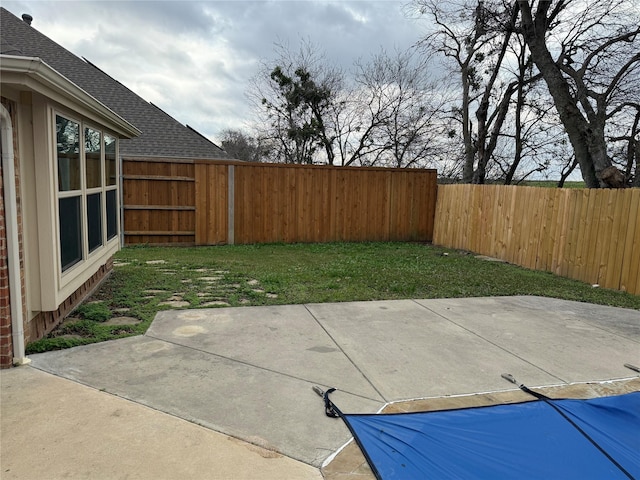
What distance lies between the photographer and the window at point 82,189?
4.19 metres

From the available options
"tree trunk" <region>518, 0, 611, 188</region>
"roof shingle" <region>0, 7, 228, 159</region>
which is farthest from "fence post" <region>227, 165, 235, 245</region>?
"tree trunk" <region>518, 0, 611, 188</region>

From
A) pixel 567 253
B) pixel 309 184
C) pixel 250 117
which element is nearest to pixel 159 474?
pixel 567 253

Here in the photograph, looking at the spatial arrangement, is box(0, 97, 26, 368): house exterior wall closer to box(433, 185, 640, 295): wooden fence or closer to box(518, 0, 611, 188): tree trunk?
box(433, 185, 640, 295): wooden fence

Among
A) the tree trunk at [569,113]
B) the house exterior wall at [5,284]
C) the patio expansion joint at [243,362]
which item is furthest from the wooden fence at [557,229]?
the house exterior wall at [5,284]

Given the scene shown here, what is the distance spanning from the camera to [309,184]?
36.4 feet

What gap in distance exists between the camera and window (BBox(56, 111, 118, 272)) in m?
4.19

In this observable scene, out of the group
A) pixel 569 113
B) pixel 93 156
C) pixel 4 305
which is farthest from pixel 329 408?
pixel 569 113

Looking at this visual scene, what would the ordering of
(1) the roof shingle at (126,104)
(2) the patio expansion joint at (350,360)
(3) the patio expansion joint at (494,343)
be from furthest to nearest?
(1) the roof shingle at (126,104) → (3) the patio expansion joint at (494,343) → (2) the patio expansion joint at (350,360)

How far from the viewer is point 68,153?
434 cm

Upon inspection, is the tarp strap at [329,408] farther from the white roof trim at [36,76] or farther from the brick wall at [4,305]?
the white roof trim at [36,76]

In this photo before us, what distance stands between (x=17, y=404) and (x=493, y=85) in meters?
17.3

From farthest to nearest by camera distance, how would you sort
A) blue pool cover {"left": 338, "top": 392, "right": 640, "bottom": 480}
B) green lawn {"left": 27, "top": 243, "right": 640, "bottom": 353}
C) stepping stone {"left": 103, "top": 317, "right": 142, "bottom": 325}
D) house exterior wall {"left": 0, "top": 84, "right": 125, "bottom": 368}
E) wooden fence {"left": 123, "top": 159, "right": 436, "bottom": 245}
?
wooden fence {"left": 123, "top": 159, "right": 436, "bottom": 245}
green lawn {"left": 27, "top": 243, "right": 640, "bottom": 353}
stepping stone {"left": 103, "top": 317, "right": 142, "bottom": 325}
house exterior wall {"left": 0, "top": 84, "right": 125, "bottom": 368}
blue pool cover {"left": 338, "top": 392, "right": 640, "bottom": 480}

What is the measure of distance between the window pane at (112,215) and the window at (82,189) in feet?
0.05

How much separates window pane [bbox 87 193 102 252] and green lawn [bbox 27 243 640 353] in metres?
Answer: 0.70
